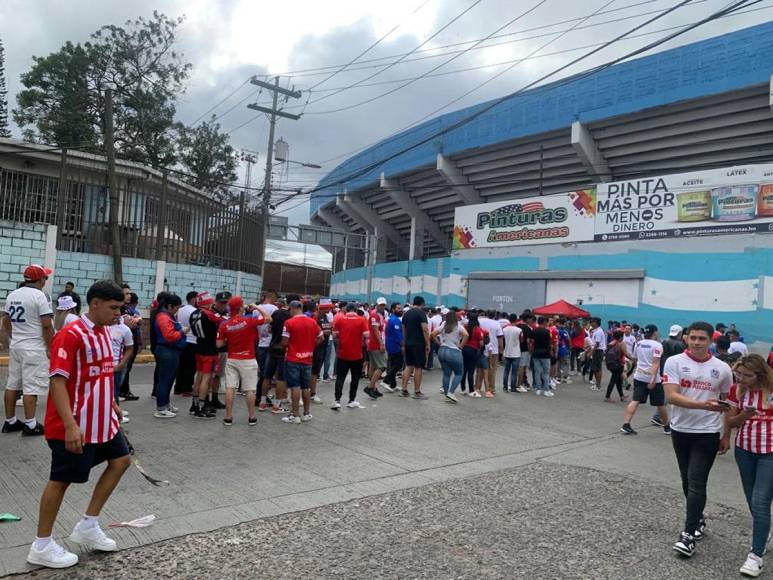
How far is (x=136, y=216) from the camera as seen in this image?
1547 cm

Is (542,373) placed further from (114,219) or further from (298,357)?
(114,219)

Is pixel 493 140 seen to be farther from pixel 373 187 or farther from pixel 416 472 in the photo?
pixel 416 472

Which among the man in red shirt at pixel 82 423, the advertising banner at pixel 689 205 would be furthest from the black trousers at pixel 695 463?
the advertising banner at pixel 689 205

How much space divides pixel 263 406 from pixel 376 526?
4.68 m

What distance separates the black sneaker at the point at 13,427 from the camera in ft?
21.7

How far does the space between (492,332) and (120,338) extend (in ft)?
24.1

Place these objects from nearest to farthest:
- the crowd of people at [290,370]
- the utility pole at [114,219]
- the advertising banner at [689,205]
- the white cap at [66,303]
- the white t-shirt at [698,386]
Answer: the crowd of people at [290,370] → the white t-shirt at [698,386] → the white cap at [66,303] → the utility pole at [114,219] → the advertising banner at [689,205]

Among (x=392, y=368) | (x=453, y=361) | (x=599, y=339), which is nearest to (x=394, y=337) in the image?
(x=392, y=368)

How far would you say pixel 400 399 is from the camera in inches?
426

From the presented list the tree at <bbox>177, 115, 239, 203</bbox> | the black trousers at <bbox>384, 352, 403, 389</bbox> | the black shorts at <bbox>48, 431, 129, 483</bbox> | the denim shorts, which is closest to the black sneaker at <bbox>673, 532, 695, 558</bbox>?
the black shorts at <bbox>48, 431, 129, 483</bbox>

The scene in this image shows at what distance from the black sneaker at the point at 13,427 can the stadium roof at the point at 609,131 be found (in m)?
13.0

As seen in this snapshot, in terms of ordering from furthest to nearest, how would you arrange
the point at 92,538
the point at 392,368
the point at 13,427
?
the point at 392,368, the point at 13,427, the point at 92,538

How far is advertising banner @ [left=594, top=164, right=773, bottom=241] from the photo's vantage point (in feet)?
63.5

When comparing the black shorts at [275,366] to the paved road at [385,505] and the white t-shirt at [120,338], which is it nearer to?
the paved road at [385,505]
